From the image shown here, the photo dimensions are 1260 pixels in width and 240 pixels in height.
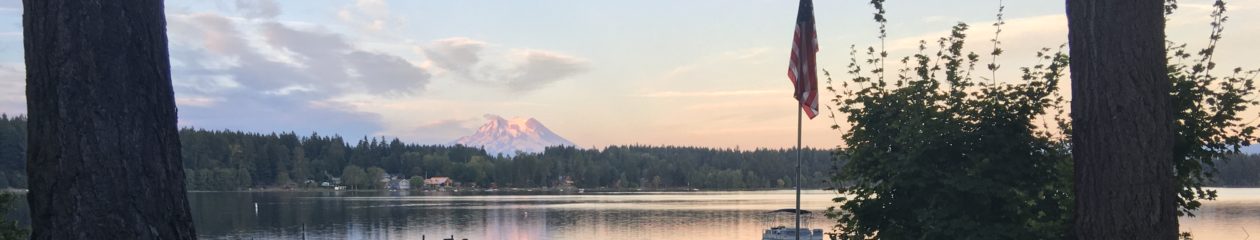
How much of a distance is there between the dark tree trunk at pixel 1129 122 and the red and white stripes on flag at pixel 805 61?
226 inches

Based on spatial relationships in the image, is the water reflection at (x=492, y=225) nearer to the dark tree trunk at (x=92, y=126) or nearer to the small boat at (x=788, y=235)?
the small boat at (x=788, y=235)

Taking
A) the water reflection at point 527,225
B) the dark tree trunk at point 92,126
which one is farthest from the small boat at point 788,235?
the dark tree trunk at point 92,126

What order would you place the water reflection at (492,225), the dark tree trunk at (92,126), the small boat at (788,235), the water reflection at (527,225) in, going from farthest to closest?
the water reflection at (492,225) < the water reflection at (527,225) < the small boat at (788,235) < the dark tree trunk at (92,126)

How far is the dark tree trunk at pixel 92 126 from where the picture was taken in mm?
3600

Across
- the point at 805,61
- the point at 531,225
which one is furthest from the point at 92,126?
the point at 531,225

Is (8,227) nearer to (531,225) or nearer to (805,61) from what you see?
(805,61)

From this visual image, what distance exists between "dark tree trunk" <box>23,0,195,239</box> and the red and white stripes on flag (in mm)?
8495

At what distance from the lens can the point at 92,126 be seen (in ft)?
11.8

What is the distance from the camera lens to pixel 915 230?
429 inches

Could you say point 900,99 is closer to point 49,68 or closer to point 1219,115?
point 1219,115

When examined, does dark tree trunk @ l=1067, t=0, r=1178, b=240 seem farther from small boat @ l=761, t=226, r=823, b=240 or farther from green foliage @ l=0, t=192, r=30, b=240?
small boat @ l=761, t=226, r=823, b=240

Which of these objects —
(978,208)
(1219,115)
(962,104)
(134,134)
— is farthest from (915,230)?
(134,134)

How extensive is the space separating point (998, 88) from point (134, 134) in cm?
959

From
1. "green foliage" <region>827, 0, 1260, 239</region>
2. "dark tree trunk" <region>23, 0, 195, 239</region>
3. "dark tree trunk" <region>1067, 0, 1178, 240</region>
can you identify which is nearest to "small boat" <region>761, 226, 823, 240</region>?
"green foliage" <region>827, 0, 1260, 239</region>
